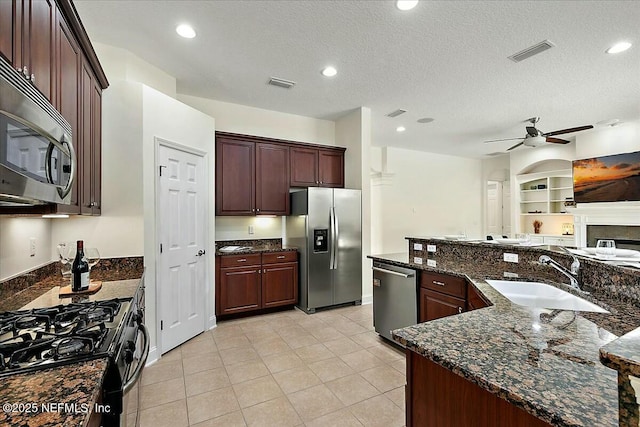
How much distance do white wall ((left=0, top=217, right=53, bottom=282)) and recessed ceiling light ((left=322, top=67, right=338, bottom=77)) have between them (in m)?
2.96

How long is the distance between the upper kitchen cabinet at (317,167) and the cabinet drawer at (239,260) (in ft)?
4.12

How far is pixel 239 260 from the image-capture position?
397 centimetres

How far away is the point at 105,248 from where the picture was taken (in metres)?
2.71

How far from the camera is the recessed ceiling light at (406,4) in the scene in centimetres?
229

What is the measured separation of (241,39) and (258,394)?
3033 millimetres

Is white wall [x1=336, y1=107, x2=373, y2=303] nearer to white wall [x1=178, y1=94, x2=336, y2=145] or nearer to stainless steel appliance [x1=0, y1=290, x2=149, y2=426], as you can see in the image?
white wall [x1=178, y1=94, x2=336, y2=145]

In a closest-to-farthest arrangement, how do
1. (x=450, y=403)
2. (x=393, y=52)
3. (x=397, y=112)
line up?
(x=450, y=403) < (x=393, y=52) < (x=397, y=112)

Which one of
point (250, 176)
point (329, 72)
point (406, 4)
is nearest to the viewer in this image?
point (406, 4)

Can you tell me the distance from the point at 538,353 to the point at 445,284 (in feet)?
5.23

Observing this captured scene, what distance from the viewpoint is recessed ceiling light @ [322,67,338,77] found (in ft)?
11.1

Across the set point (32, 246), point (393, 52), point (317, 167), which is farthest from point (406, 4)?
point (32, 246)

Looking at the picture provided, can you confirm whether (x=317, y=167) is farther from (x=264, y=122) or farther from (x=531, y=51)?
(x=531, y=51)

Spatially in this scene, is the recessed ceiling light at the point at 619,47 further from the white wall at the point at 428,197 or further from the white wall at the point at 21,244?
the white wall at the point at 21,244

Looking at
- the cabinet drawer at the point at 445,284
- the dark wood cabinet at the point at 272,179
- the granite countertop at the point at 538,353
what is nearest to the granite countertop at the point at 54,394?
the granite countertop at the point at 538,353
